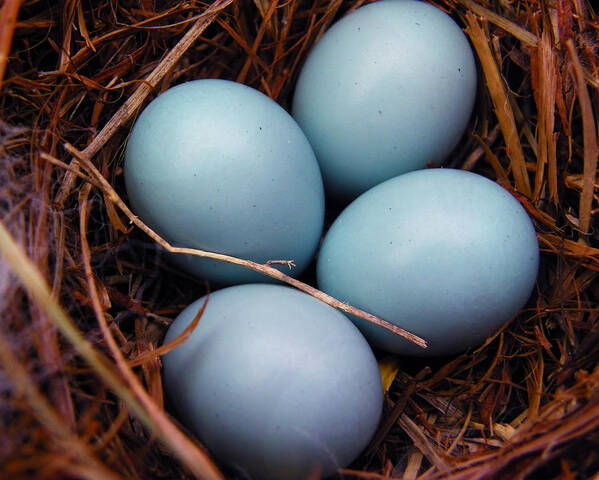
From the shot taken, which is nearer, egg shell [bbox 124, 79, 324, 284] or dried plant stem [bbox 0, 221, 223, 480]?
dried plant stem [bbox 0, 221, 223, 480]

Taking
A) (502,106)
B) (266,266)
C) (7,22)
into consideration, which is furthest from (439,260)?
(7,22)

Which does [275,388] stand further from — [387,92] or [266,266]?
[387,92]

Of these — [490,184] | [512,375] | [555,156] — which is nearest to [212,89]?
[490,184]

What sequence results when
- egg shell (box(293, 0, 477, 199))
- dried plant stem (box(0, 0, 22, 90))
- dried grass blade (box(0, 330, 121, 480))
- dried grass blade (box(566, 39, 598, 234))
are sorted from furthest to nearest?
egg shell (box(293, 0, 477, 199))
dried grass blade (box(566, 39, 598, 234))
dried plant stem (box(0, 0, 22, 90))
dried grass blade (box(0, 330, 121, 480))

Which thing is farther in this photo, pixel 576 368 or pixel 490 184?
pixel 490 184

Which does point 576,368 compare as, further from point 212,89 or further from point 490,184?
point 212,89

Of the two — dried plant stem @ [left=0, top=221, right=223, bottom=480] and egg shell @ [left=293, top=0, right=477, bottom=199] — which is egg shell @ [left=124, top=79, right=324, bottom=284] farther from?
dried plant stem @ [left=0, top=221, right=223, bottom=480]

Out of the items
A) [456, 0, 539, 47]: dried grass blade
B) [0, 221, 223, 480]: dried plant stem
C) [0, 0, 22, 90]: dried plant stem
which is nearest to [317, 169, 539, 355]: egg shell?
[456, 0, 539, 47]: dried grass blade
